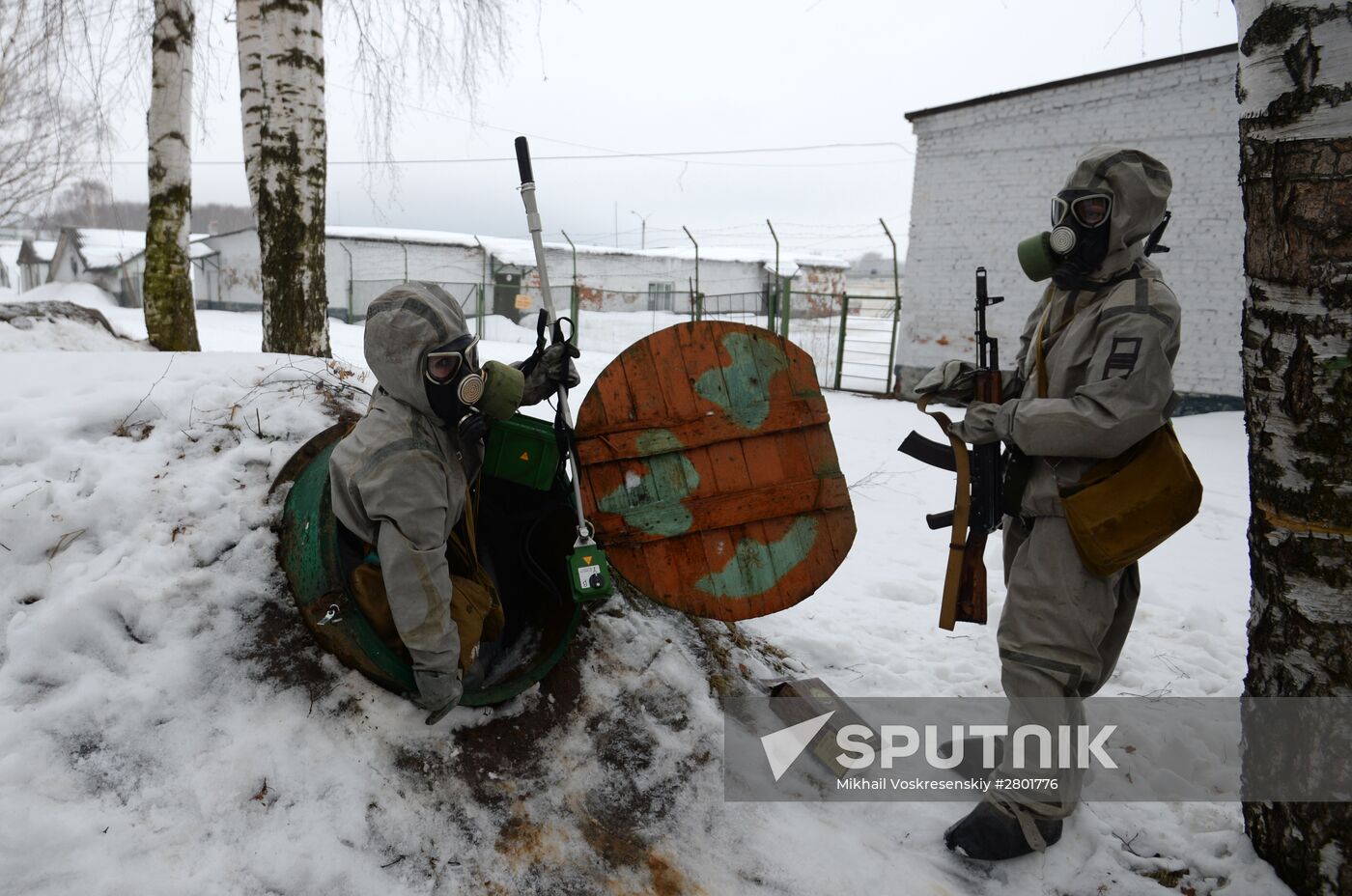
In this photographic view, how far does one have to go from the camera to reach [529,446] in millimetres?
2705

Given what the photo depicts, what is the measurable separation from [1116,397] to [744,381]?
1175 millimetres

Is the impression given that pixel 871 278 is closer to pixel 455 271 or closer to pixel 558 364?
pixel 455 271

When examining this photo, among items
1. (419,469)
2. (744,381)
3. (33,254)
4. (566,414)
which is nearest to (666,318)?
(744,381)

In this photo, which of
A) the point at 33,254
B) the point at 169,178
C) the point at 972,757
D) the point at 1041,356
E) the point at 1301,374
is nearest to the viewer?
the point at 1301,374

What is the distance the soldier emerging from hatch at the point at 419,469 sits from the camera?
88.9 inches

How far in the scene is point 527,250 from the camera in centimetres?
2894

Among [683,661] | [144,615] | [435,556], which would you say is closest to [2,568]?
[144,615]

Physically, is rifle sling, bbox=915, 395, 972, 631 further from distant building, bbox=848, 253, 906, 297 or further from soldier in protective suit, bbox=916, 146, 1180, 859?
distant building, bbox=848, 253, 906, 297

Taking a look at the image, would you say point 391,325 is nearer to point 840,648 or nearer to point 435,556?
point 435,556

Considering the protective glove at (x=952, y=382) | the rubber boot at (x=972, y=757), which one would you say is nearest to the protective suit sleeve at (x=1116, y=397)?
the protective glove at (x=952, y=382)

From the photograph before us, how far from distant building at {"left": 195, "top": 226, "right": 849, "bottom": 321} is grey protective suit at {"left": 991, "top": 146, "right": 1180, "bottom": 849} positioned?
21247mm

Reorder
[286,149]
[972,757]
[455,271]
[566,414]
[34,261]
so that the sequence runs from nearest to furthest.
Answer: [566,414], [972,757], [286,149], [455,271], [34,261]

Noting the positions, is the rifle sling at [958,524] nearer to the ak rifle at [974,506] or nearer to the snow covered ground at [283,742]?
the ak rifle at [974,506]

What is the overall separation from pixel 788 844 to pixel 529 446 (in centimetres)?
157
